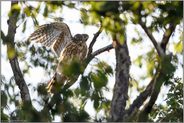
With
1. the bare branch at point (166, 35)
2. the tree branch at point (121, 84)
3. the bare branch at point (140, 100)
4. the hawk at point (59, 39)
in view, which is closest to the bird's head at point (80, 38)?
the hawk at point (59, 39)

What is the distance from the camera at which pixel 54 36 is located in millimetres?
8055

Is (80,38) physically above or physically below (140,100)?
above

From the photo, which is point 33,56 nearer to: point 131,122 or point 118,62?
point 118,62

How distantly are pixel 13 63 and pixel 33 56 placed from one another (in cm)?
103

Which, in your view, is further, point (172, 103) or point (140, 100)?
point (172, 103)

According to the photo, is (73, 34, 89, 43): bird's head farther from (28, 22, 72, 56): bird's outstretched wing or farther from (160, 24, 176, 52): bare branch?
(160, 24, 176, 52): bare branch

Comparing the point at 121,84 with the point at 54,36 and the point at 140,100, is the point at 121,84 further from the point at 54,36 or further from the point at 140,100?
the point at 54,36

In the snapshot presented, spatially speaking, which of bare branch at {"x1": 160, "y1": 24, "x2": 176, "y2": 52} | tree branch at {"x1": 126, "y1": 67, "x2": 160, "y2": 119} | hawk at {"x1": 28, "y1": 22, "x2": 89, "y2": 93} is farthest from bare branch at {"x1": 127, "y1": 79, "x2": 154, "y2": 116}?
hawk at {"x1": 28, "y1": 22, "x2": 89, "y2": 93}

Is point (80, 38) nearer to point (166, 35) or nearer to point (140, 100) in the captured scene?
point (140, 100)

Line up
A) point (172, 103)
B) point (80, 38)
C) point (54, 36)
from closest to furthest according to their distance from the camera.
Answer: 1. point (172, 103)
2. point (80, 38)
3. point (54, 36)

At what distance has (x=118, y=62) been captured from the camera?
532cm

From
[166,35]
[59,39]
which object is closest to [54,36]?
[59,39]

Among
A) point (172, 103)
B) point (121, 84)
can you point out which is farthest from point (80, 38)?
point (121, 84)

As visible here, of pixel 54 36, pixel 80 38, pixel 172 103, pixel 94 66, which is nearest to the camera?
pixel 94 66
